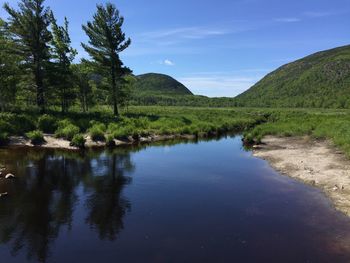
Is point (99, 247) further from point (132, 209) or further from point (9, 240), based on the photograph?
point (132, 209)

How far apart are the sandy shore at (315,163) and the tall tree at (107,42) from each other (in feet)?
92.0

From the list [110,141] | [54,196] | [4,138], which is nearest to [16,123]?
[4,138]

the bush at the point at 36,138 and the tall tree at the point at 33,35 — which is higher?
the tall tree at the point at 33,35

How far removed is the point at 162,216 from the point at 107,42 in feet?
150

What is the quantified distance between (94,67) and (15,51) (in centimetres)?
1312

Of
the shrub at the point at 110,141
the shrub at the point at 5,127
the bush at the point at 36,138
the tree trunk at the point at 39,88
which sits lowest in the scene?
the shrub at the point at 110,141

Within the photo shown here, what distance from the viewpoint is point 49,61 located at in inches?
2013

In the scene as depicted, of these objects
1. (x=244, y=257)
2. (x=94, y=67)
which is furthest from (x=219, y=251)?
(x=94, y=67)

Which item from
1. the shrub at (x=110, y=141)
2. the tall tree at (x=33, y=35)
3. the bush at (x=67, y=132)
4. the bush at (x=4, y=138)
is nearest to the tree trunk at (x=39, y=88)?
the tall tree at (x=33, y=35)

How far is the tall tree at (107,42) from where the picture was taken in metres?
57.3

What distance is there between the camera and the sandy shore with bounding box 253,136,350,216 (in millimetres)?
21237

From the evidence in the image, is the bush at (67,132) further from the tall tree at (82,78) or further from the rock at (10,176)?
the tall tree at (82,78)

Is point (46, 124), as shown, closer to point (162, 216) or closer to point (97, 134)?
point (97, 134)

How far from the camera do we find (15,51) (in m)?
48.9
